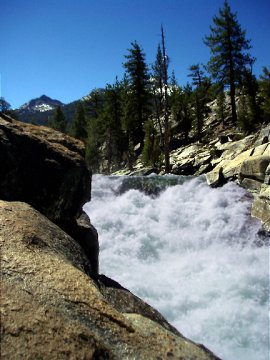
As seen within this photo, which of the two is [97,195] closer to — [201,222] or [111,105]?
[201,222]

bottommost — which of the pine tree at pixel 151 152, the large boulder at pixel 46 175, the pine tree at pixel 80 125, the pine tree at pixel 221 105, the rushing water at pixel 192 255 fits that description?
the rushing water at pixel 192 255

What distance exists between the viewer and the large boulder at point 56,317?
2824mm

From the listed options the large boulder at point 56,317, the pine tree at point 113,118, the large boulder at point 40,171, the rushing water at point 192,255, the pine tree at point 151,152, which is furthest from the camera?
the pine tree at point 113,118

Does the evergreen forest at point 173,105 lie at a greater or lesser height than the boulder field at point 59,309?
greater

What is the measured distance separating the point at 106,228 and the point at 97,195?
11.1 ft

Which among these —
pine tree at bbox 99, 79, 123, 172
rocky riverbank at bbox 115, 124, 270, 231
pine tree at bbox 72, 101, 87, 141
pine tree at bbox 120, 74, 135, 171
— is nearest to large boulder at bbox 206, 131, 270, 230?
rocky riverbank at bbox 115, 124, 270, 231

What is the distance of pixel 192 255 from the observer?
1214cm

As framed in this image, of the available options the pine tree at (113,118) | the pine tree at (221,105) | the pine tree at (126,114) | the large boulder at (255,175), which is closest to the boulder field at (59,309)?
the large boulder at (255,175)

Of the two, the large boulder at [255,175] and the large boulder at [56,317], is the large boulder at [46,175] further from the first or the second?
the large boulder at [255,175]

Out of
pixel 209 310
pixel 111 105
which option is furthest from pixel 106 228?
pixel 111 105

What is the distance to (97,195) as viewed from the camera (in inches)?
663

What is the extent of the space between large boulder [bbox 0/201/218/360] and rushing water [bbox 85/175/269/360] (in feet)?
14.8

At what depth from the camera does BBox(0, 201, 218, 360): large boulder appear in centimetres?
282

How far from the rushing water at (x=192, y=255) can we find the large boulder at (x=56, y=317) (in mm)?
4520
